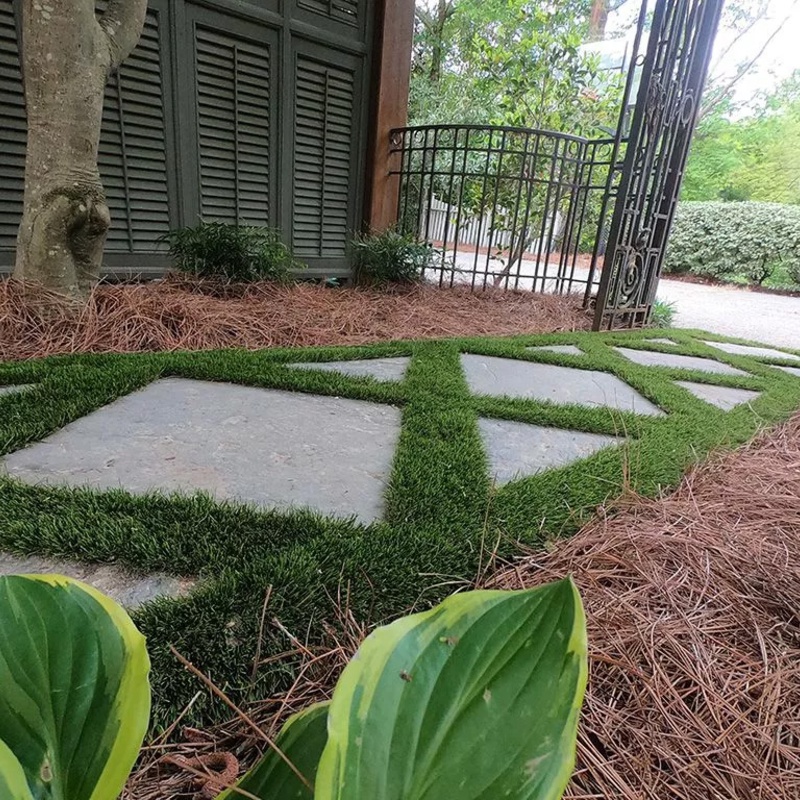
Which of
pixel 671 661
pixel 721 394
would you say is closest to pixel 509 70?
pixel 721 394

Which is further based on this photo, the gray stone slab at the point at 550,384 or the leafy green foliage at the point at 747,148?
the leafy green foliage at the point at 747,148

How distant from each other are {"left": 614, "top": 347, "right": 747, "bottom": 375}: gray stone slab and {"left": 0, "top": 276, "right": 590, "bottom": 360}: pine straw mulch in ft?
2.40

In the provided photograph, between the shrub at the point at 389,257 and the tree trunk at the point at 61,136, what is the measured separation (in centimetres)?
211

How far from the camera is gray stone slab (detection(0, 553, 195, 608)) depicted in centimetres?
68

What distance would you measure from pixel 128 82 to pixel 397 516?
3137 mm

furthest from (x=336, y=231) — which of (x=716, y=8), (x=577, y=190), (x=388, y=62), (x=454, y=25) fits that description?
(x=454, y=25)

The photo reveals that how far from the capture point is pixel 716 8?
310cm

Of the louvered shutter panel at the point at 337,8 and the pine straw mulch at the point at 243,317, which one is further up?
the louvered shutter panel at the point at 337,8

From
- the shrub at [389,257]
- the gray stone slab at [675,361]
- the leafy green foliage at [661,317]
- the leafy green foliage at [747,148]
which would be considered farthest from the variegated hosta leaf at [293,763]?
the leafy green foliage at [747,148]

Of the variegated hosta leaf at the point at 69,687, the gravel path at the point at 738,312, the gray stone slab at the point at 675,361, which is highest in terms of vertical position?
the variegated hosta leaf at the point at 69,687

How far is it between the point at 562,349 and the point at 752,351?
4.70 feet

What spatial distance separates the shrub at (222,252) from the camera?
2898 millimetres

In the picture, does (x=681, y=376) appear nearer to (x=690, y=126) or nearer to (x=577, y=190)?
(x=690, y=126)

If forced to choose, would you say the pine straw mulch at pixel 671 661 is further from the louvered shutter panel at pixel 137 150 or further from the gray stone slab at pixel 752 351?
the louvered shutter panel at pixel 137 150
